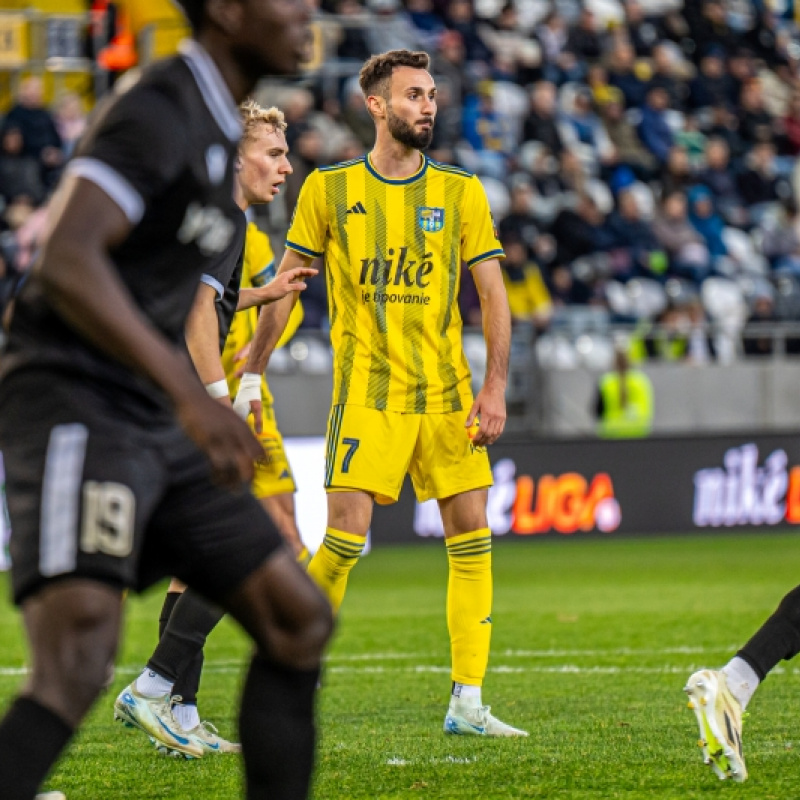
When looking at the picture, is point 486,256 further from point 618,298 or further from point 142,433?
point 618,298

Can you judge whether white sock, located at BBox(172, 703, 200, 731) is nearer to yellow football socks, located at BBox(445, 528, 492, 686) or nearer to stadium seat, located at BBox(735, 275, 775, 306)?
yellow football socks, located at BBox(445, 528, 492, 686)

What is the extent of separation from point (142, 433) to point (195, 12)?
901 mm

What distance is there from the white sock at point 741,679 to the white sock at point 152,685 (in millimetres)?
2023

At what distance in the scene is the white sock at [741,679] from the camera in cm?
478

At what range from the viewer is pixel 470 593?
6.21 meters

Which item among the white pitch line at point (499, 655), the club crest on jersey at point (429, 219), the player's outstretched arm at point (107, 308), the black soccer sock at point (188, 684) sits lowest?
the white pitch line at point (499, 655)

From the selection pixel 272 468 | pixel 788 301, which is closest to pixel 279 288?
pixel 272 468

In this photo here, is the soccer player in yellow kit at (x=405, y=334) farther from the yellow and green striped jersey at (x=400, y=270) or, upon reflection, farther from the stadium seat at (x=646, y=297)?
the stadium seat at (x=646, y=297)

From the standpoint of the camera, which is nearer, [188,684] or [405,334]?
[188,684]

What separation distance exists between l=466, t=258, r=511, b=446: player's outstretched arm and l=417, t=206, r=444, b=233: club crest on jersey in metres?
0.23

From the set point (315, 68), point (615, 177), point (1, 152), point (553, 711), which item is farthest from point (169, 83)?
point (615, 177)

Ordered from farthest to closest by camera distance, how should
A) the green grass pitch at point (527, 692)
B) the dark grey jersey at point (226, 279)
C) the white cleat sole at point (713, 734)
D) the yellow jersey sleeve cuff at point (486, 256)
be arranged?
the yellow jersey sleeve cuff at point (486, 256) < the dark grey jersey at point (226, 279) < the green grass pitch at point (527, 692) < the white cleat sole at point (713, 734)

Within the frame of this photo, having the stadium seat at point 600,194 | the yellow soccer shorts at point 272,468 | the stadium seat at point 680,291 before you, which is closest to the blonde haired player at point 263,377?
the yellow soccer shorts at point 272,468

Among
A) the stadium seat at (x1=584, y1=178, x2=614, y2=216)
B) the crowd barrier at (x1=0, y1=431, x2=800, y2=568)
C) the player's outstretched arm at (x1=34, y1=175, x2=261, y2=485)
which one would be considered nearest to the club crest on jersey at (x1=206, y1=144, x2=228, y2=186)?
the player's outstretched arm at (x1=34, y1=175, x2=261, y2=485)
